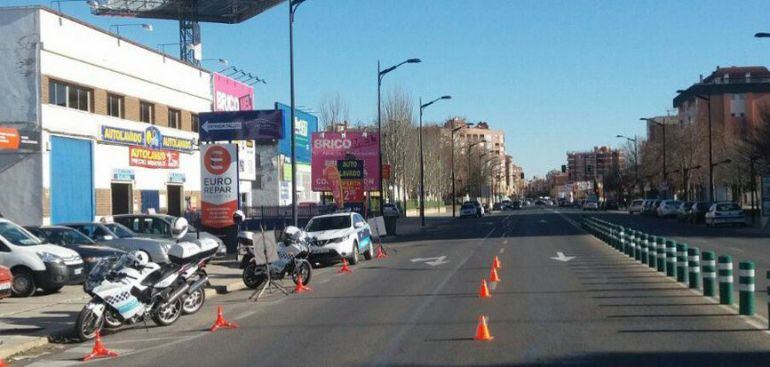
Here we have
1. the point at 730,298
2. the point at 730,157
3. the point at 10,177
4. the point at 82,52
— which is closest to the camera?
the point at 730,298

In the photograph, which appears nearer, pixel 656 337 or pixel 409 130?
pixel 656 337

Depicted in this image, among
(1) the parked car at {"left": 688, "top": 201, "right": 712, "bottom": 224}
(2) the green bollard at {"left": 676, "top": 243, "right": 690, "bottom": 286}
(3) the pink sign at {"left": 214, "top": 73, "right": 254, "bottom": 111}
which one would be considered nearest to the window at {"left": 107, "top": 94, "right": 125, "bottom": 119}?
(3) the pink sign at {"left": 214, "top": 73, "right": 254, "bottom": 111}

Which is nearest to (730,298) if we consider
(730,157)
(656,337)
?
(656,337)

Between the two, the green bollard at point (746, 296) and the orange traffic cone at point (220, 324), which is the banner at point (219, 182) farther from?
the green bollard at point (746, 296)

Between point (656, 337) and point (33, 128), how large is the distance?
26975 millimetres

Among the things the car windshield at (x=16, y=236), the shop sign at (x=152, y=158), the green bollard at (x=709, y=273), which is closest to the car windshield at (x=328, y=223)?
the car windshield at (x=16, y=236)

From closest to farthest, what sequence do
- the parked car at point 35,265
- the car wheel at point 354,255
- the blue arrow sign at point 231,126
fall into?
the parked car at point 35,265
the car wheel at point 354,255
the blue arrow sign at point 231,126

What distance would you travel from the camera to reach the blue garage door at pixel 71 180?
106 ft

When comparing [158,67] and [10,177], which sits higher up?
[158,67]

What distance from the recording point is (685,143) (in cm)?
7844

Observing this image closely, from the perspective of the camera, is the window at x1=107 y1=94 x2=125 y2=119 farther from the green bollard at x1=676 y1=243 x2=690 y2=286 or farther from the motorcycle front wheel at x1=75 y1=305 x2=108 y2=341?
the green bollard at x1=676 y1=243 x2=690 y2=286

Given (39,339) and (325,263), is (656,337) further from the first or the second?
(325,263)

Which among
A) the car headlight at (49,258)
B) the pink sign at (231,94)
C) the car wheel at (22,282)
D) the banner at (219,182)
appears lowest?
the car wheel at (22,282)

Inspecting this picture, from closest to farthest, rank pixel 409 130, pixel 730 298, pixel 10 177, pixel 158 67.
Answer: pixel 730 298, pixel 10 177, pixel 158 67, pixel 409 130
